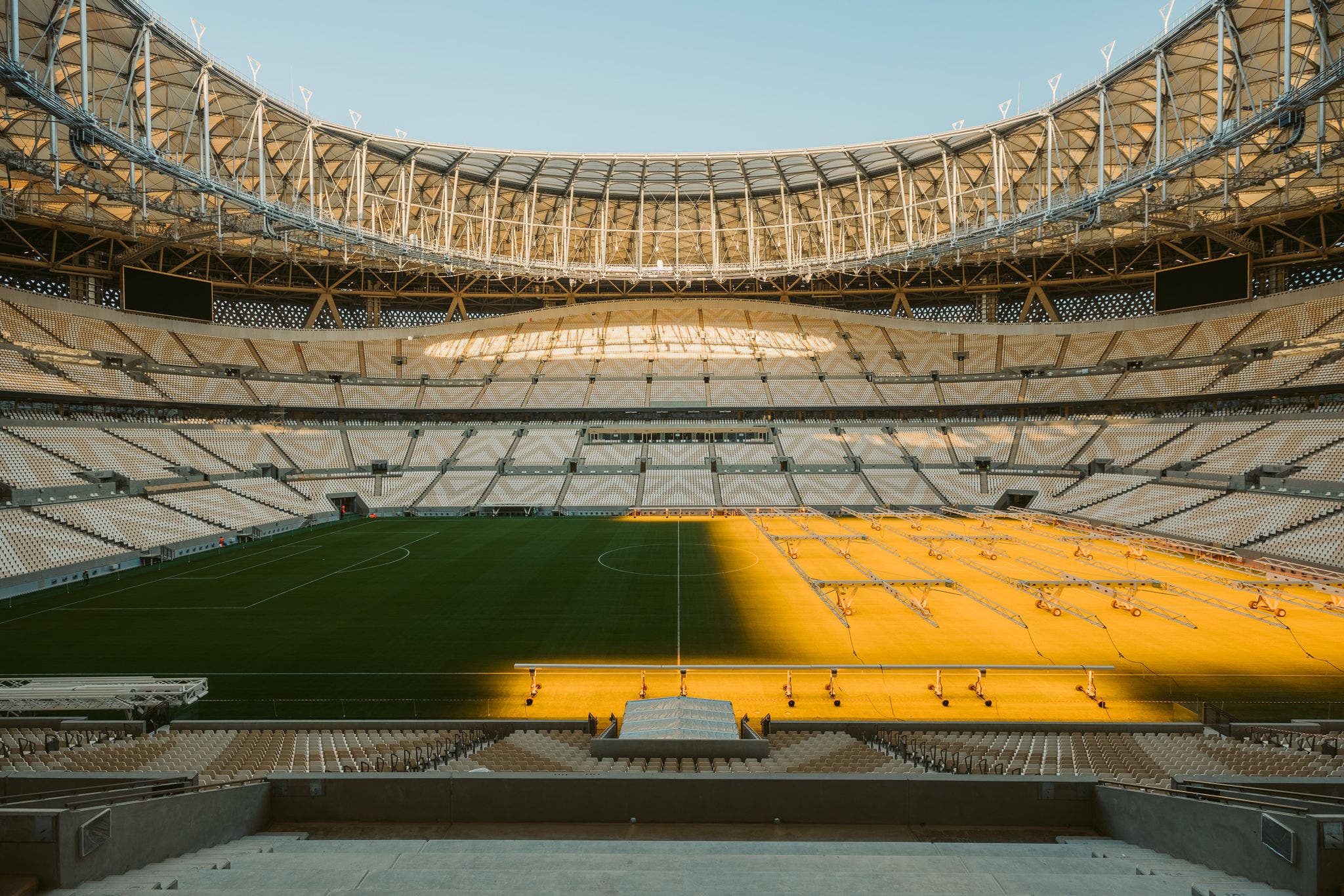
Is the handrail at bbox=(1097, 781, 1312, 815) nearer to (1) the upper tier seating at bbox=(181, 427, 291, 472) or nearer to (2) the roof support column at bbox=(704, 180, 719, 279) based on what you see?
(2) the roof support column at bbox=(704, 180, 719, 279)

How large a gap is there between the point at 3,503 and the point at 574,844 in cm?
3513

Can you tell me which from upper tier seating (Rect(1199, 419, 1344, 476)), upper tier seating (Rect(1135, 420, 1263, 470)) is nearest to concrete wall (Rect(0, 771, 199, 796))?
upper tier seating (Rect(1199, 419, 1344, 476))

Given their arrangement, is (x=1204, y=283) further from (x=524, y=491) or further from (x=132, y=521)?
(x=132, y=521)

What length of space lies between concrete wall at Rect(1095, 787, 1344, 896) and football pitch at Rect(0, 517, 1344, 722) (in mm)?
5566

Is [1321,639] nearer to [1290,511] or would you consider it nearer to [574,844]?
[1290,511]

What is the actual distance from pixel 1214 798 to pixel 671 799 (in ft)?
19.5

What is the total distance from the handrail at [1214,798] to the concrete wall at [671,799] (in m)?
0.74

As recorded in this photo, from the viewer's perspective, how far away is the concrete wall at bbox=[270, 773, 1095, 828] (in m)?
8.16

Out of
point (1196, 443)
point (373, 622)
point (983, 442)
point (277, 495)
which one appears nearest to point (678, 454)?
point (983, 442)

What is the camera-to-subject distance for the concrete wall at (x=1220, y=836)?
5102 mm

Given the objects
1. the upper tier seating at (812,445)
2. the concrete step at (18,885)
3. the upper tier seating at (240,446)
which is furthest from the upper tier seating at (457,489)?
the concrete step at (18,885)

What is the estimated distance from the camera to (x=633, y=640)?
59.4 ft

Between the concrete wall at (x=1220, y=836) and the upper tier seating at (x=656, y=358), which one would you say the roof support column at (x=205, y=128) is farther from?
the concrete wall at (x=1220, y=836)

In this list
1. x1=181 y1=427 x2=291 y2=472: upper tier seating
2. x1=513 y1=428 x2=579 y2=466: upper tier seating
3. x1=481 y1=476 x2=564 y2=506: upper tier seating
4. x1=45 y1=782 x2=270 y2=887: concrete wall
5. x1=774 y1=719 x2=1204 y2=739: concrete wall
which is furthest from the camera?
x1=513 y1=428 x2=579 y2=466: upper tier seating
